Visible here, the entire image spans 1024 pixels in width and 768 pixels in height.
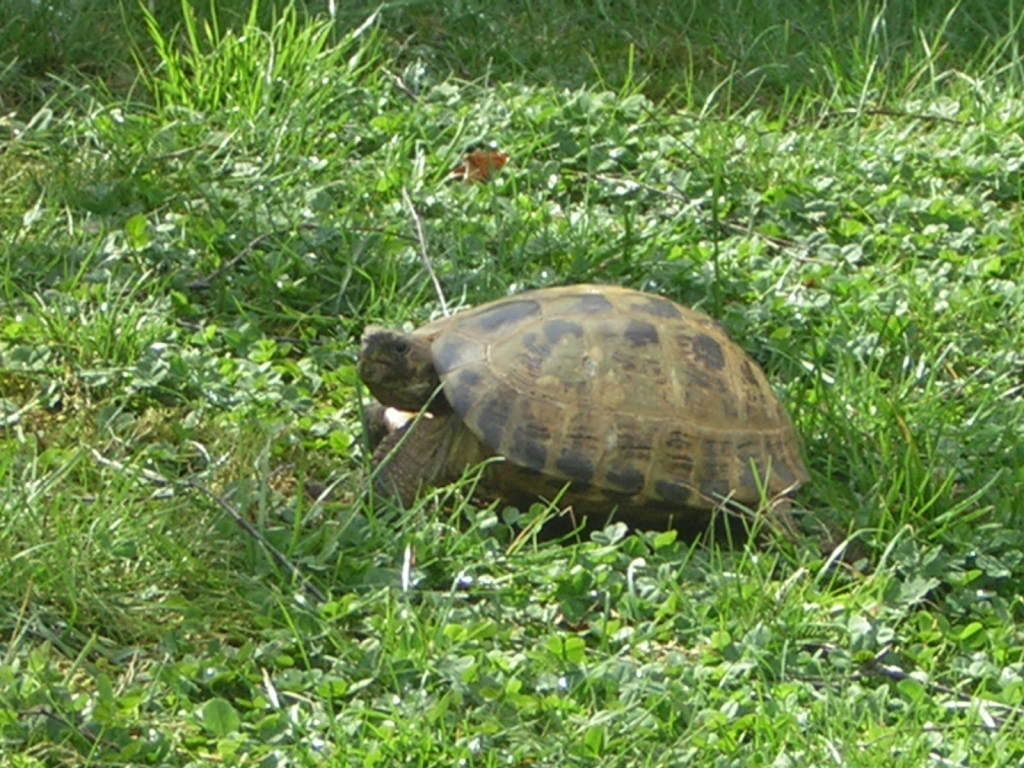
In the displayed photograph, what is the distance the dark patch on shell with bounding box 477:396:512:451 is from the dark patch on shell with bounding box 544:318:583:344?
0.21 meters

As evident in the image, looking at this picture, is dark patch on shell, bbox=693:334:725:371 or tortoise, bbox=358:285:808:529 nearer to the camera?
tortoise, bbox=358:285:808:529

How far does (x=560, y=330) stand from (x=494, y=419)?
0.99ft

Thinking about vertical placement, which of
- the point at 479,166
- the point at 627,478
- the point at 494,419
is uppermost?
the point at 494,419

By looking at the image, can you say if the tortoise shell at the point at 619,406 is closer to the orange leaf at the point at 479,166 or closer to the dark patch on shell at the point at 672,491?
the dark patch on shell at the point at 672,491

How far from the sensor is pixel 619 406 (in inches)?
199

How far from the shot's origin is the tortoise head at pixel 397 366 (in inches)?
205

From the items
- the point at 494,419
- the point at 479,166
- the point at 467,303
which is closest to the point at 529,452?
the point at 494,419

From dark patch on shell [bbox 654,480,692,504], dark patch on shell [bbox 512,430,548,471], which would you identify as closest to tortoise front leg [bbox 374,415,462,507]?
dark patch on shell [bbox 512,430,548,471]

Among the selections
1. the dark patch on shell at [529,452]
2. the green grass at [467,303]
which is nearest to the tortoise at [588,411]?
the dark patch on shell at [529,452]

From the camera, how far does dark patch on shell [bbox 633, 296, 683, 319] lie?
5.29 meters

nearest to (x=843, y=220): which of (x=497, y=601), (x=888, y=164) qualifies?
(x=888, y=164)

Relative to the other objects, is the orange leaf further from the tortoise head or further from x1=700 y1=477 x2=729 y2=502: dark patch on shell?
x1=700 y1=477 x2=729 y2=502: dark patch on shell

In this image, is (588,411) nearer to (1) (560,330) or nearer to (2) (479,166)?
(1) (560,330)

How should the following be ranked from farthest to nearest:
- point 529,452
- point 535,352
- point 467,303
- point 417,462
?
1. point 467,303
2. point 417,462
3. point 535,352
4. point 529,452
